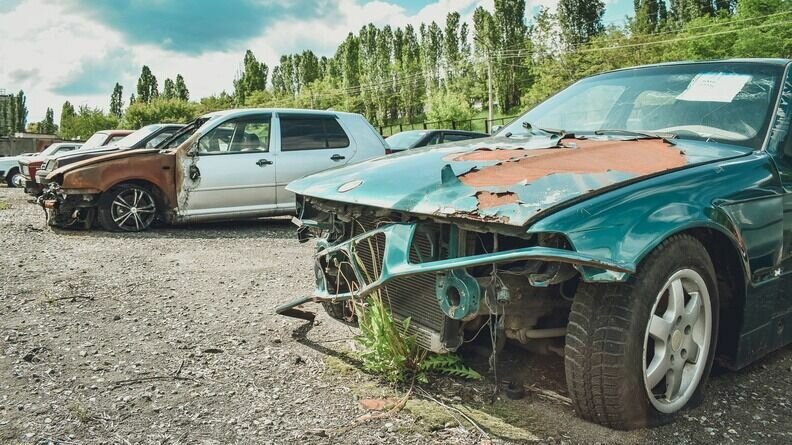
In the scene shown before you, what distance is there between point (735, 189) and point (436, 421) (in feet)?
5.30

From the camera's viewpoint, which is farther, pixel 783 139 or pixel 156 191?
pixel 156 191

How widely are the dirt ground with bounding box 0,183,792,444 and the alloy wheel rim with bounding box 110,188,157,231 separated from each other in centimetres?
343

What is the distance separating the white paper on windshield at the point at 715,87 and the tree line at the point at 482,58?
77.9 ft

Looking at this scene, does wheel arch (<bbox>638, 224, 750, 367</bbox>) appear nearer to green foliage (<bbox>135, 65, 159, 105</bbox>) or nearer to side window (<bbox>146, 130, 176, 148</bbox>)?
side window (<bbox>146, 130, 176, 148</bbox>)

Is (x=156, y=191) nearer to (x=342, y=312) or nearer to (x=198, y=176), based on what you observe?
(x=198, y=176)

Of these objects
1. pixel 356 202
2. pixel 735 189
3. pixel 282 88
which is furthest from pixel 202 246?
pixel 282 88

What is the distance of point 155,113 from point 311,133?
198 ft

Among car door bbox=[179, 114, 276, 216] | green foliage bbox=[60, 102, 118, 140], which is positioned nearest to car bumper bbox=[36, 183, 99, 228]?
car door bbox=[179, 114, 276, 216]

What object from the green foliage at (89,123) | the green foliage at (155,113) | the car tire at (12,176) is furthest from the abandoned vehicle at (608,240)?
the green foliage at (89,123)

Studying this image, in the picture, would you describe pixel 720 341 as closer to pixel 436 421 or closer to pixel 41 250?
pixel 436 421

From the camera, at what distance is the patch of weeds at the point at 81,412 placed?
268 centimetres

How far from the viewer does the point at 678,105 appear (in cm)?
342

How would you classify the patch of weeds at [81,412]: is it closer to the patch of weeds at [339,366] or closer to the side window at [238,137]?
the patch of weeds at [339,366]

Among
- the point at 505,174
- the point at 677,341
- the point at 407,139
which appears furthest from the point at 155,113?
the point at 677,341
